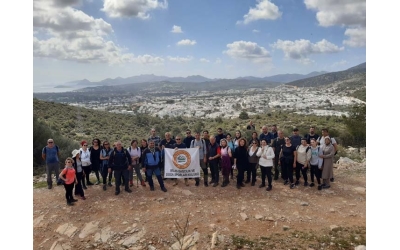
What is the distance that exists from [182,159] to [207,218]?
2456mm

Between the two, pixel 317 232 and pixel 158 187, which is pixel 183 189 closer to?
pixel 158 187

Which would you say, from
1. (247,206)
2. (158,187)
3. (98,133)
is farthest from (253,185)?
(98,133)

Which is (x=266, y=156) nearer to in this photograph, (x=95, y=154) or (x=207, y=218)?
(x=207, y=218)

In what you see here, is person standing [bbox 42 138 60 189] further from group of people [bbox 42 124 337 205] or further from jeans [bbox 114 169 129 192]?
jeans [bbox 114 169 129 192]

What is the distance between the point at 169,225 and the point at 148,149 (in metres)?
2.52

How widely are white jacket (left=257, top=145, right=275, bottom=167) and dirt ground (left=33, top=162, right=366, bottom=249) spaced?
834mm

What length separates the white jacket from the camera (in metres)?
8.68

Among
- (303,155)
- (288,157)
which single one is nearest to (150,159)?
(288,157)

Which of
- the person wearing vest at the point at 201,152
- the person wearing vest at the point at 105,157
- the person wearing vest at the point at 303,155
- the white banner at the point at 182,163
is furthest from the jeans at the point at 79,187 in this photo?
the person wearing vest at the point at 303,155

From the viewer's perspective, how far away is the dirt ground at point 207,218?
656 centimetres

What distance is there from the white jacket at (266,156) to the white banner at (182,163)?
1.98m

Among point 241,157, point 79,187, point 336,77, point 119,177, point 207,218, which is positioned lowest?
point 207,218

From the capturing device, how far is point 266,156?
8.69 metres

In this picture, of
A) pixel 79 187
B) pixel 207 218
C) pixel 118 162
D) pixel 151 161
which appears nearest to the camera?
pixel 207 218
